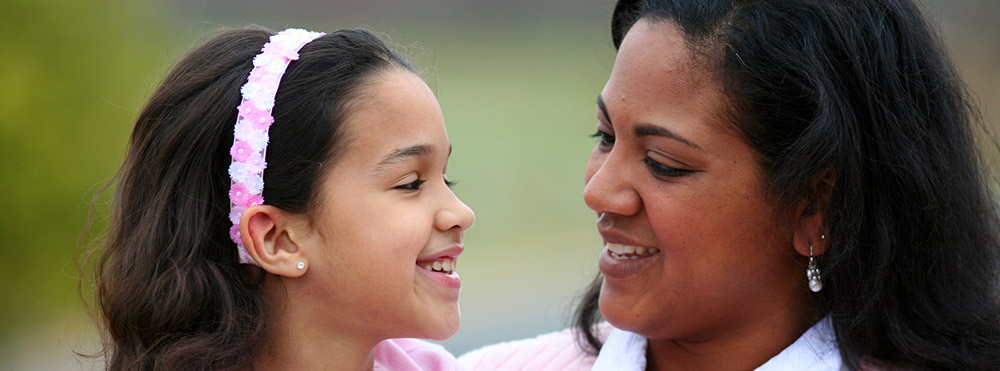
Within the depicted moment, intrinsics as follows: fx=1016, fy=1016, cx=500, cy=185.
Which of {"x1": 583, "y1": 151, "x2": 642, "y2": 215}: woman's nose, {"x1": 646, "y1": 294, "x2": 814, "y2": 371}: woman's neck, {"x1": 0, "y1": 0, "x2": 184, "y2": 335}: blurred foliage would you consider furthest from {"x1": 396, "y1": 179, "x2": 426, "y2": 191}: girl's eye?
{"x1": 0, "y1": 0, "x2": 184, "y2": 335}: blurred foliage

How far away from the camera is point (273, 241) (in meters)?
2.28

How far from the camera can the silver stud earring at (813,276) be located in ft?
7.96

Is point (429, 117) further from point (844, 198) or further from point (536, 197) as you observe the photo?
point (536, 197)

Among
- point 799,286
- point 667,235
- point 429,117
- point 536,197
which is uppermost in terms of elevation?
point 429,117

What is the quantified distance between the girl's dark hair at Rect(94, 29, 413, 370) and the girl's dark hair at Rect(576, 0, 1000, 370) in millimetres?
882

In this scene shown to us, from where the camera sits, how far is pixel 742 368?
2.55m

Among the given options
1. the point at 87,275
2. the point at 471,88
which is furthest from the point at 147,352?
the point at 471,88

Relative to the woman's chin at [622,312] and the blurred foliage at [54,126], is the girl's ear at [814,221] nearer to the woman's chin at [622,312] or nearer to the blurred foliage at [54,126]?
the woman's chin at [622,312]

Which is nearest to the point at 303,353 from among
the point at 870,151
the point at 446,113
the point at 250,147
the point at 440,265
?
the point at 440,265

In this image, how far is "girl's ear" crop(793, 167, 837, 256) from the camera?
2.41 meters

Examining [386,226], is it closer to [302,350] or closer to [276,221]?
[276,221]

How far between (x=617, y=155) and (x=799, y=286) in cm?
56

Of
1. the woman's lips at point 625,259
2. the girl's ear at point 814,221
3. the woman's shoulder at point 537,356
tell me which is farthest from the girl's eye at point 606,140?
the woman's shoulder at point 537,356

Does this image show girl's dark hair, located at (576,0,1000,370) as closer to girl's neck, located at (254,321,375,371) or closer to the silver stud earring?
the silver stud earring
